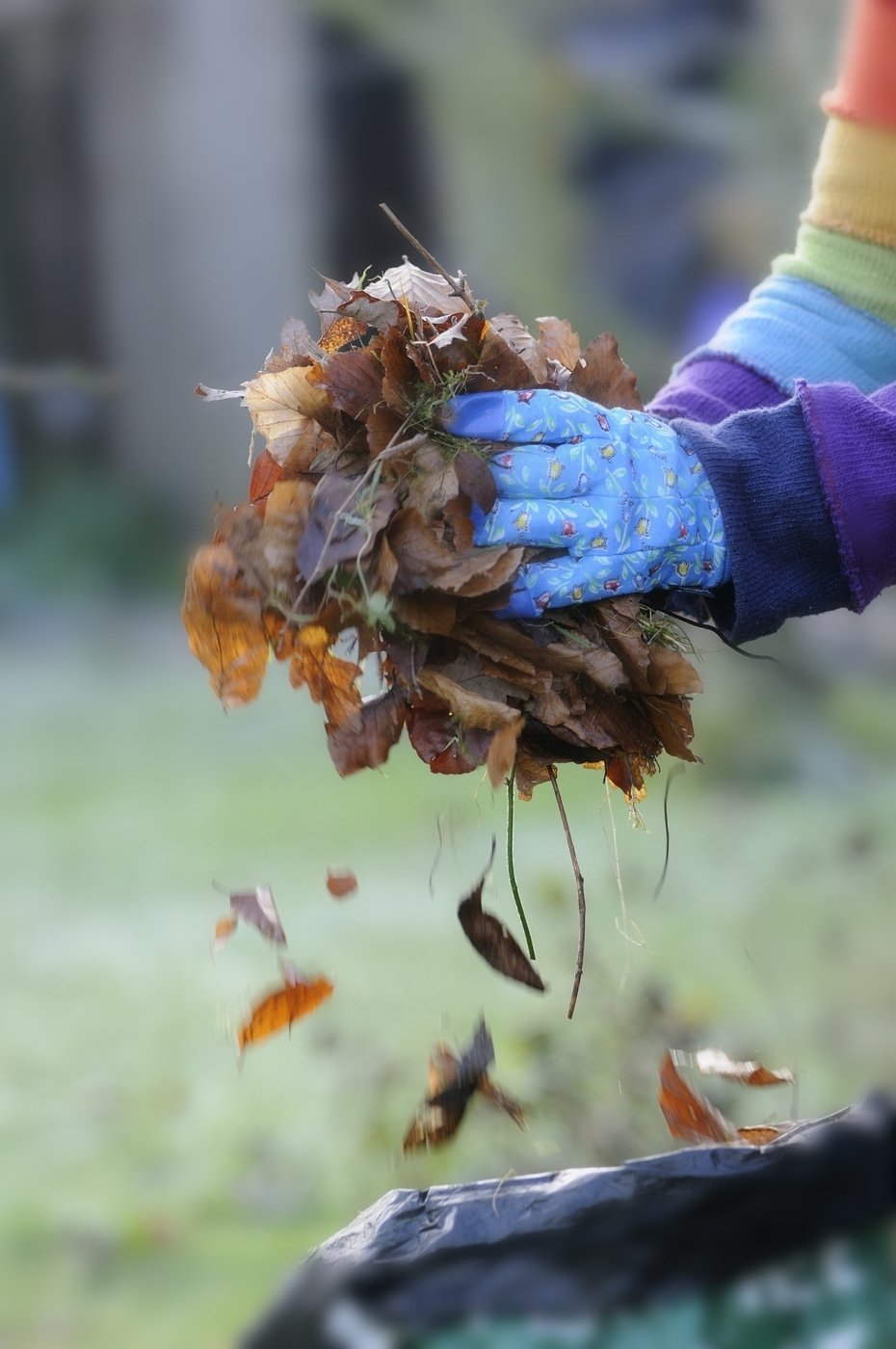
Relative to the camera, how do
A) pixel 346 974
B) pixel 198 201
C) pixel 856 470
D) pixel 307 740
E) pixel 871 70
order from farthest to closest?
pixel 198 201 < pixel 307 740 < pixel 346 974 < pixel 871 70 < pixel 856 470

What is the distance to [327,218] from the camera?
9.28 meters

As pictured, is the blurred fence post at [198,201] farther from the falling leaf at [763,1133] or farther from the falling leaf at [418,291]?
the falling leaf at [763,1133]

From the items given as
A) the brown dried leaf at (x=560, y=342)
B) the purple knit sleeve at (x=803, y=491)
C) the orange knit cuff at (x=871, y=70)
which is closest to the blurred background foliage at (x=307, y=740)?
the purple knit sleeve at (x=803, y=491)

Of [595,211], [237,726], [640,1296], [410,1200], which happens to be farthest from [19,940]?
[595,211]

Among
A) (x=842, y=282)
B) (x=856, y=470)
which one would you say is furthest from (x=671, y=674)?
(x=842, y=282)

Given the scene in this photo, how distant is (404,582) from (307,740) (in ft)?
17.5

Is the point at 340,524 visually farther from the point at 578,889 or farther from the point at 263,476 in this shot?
the point at 578,889

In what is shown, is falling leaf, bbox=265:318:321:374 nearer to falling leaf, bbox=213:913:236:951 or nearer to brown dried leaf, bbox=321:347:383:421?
brown dried leaf, bbox=321:347:383:421

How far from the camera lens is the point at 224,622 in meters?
Result: 1.32

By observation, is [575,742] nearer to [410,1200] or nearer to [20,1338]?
[410,1200]

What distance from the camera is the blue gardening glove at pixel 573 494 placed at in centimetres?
135

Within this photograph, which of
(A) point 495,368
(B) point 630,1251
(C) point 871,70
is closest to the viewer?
(B) point 630,1251

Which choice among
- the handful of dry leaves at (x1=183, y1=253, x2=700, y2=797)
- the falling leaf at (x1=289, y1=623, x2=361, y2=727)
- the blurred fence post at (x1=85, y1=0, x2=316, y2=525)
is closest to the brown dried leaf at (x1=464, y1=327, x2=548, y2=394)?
the handful of dry leaves at (x1=183, y1=253, x2=700, y2=797)

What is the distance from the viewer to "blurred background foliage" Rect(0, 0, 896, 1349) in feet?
10.3
